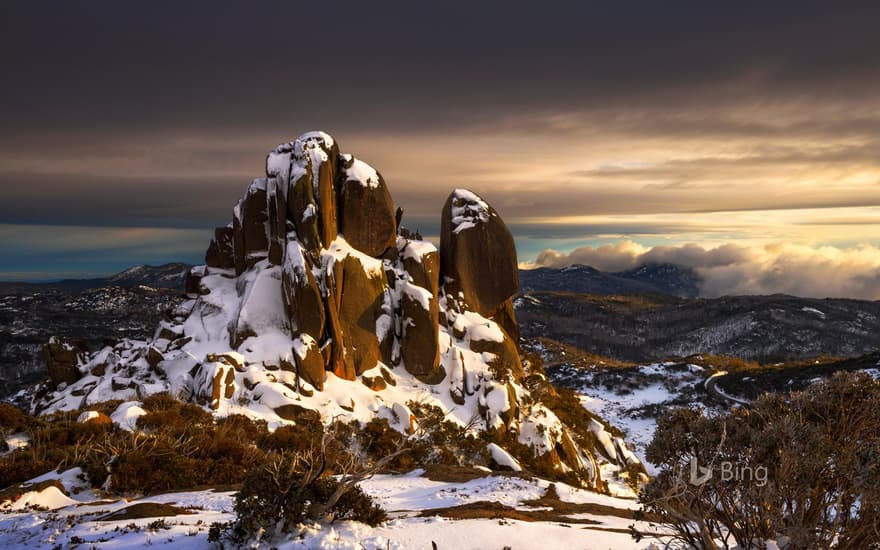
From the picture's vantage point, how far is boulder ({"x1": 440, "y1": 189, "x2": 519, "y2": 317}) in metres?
61.8

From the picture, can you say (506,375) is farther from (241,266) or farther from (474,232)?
(241,266)

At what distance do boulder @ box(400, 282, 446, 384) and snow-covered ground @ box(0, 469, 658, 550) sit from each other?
28.6 metres

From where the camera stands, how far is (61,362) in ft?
161

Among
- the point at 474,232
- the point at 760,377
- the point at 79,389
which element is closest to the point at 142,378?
the point at 79,389

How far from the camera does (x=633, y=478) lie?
53.0 metres

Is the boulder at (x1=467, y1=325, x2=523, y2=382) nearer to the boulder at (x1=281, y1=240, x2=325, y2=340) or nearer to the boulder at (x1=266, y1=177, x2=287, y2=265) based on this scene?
the boulder at (x1=281, y1=240, x2=325, y2=340)

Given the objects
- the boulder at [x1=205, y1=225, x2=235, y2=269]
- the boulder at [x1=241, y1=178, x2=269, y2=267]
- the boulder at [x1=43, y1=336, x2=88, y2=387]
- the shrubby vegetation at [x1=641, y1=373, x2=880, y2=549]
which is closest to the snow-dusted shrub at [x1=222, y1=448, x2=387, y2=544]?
the shrubby vegetation at [x1=641, y1=373, x2=880, y2=549]

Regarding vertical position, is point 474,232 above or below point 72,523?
above

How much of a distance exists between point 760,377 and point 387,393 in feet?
507

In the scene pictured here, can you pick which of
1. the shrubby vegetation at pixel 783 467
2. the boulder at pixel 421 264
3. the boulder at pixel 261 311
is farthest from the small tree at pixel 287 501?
the boulder at pixel 421 264

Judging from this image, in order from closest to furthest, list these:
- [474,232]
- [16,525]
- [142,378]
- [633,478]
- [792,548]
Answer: [792,548]
[16,525]
[142,378]
[633,478]
[474,232]

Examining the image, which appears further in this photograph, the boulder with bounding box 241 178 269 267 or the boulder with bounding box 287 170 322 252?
the boulder with bounding box 241 178 269 267

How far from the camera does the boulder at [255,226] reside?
5331 centimetres

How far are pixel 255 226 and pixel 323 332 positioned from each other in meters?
15.3
